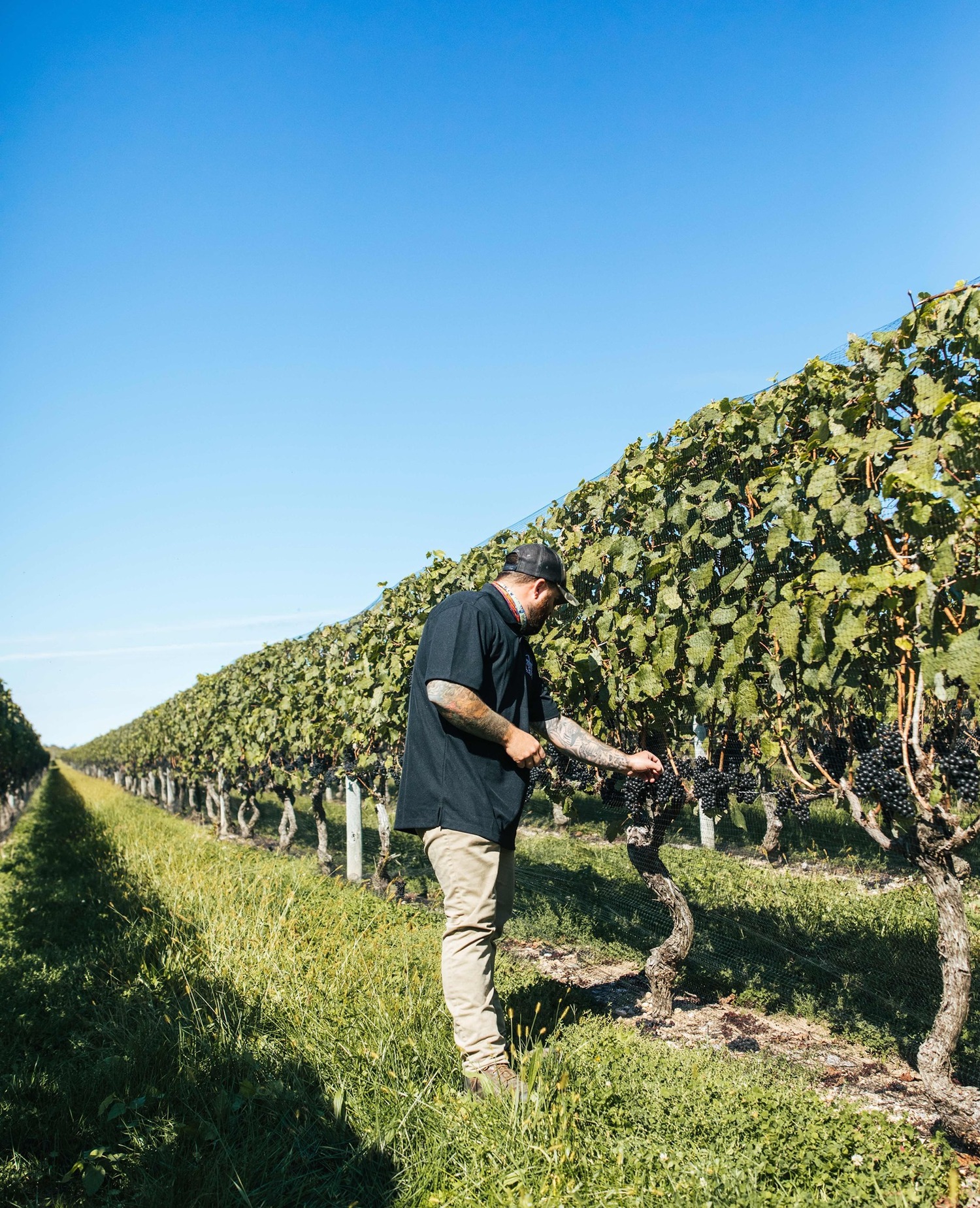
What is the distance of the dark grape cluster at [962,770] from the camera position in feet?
8.89

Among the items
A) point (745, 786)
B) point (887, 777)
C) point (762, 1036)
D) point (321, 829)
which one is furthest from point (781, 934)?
point (321, 829)

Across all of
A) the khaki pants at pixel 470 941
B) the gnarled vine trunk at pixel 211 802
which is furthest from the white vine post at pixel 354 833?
the gnarled vine trunk at pixel 211 802

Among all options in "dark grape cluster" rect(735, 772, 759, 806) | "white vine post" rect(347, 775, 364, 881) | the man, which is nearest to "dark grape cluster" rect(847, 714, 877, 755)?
"dark grape cluster" rect(735, 772, 759, 806)

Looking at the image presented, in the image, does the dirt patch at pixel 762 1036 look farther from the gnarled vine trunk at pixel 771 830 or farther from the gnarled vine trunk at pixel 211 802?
the gnarled vine trunk at pixel 211 802

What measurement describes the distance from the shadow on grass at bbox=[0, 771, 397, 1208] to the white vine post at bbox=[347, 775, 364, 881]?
342cm

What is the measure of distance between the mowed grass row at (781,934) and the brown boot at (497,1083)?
A: 6.12 ft

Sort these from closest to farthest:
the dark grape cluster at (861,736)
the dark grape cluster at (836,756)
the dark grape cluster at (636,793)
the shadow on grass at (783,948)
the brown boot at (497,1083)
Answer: the brown boot at (497,1083) → the dark grape cluster at (861,736) → the dark grape cluster at (836,756) → the shadow on grass at (783,948) → the dark grape cluster at (636,793)

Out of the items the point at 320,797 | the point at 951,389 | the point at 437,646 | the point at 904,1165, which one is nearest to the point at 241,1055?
the point at 437,646

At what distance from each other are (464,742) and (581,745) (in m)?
0.57

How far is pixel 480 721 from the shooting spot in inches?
102

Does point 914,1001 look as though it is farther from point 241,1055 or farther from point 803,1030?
point 241,1055

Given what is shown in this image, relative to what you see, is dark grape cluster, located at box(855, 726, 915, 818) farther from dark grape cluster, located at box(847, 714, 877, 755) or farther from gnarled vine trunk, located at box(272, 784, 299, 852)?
gnarled vine trunk, located at box(272, 784, 299, 852)

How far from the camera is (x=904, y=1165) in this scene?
2336 millimetres

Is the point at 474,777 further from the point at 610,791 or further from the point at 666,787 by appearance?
the point at 610,791
